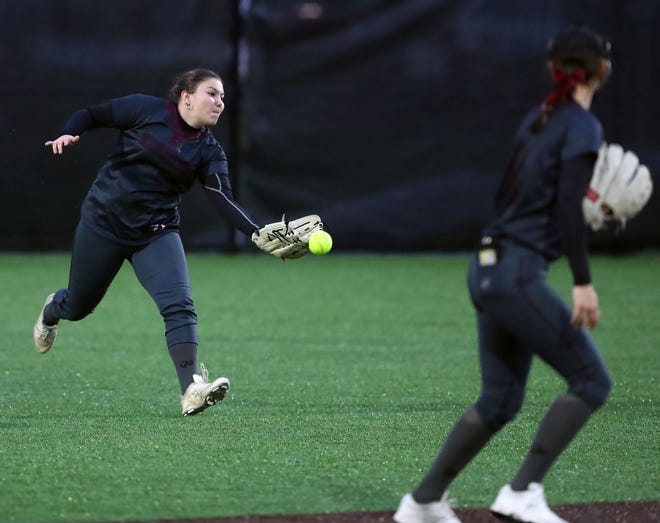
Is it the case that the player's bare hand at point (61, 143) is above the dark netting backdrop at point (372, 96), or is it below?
above

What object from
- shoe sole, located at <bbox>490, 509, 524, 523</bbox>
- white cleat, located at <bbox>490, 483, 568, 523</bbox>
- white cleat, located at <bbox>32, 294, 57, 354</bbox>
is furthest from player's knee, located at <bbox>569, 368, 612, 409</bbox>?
white cleat, located at <bbox>32, 294, 57, 354</bbox>

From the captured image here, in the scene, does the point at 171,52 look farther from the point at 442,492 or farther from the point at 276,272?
the point at 442,492

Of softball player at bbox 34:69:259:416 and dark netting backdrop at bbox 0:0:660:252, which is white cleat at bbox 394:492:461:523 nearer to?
softball player at bbox 34:69:259:416

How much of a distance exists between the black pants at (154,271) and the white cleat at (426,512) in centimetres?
203

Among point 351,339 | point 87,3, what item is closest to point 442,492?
point 351,339

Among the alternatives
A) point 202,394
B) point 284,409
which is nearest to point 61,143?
point 202,394

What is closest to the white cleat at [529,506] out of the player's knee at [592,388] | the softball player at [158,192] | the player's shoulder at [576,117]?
the player's knee at [592,388]

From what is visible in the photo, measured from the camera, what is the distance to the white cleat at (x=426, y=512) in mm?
4340

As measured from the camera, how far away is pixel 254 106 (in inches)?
571

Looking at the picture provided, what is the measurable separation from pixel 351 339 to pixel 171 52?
6269 mm

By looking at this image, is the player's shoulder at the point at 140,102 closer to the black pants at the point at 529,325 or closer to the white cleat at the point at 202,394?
the white cleat at the point at 202,394

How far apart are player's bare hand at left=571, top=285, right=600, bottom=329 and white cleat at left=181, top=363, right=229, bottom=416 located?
2193 mm

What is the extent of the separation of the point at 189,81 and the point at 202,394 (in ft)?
5.00

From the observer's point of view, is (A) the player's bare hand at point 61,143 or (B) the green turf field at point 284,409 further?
(A) the player's bare hand at point 61,143
